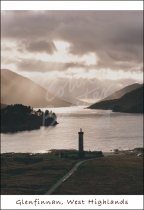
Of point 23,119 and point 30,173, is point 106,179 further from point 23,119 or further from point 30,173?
point 23,119

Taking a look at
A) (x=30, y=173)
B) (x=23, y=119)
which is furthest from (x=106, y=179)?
(x=23, y=119)

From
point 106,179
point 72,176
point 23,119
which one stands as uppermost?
point 23,119

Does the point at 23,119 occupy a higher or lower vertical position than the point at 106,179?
higher

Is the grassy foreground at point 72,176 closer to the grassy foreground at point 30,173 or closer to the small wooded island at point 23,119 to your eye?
the grassy foreground at point 30,173

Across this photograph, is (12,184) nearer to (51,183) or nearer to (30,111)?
(51,183)

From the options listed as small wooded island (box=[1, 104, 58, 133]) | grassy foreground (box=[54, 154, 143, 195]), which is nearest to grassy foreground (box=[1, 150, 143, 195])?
grassy foreground (box=[54, 154, 143, 195])

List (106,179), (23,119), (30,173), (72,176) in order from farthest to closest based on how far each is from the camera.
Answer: (23,119) → (30,173) → (72,176) → (106,179)
